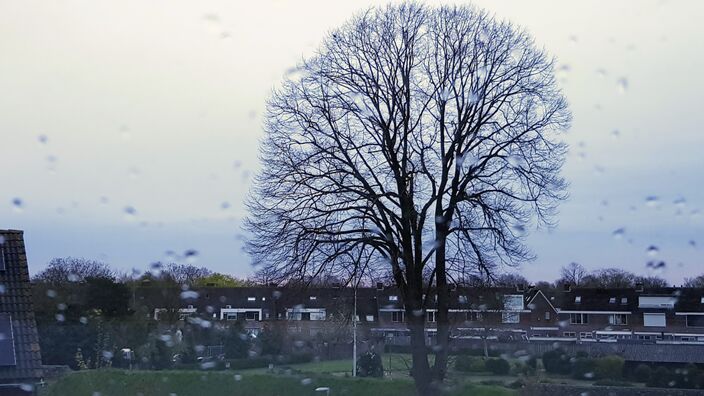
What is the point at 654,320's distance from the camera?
15.3 metres

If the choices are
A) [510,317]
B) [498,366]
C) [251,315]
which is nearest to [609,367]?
[498,366]

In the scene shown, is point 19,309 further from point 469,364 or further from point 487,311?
point 487,311

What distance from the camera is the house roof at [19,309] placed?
43.8ft

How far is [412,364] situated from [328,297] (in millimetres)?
2729

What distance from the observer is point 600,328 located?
1511cm

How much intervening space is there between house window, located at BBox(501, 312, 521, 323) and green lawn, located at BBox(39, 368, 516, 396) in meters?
1.57

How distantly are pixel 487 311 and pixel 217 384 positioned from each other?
198 inches

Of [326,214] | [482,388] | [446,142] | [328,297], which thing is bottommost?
[482,388]

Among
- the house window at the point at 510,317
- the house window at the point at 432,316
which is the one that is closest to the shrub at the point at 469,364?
the house window at the point at 510,317

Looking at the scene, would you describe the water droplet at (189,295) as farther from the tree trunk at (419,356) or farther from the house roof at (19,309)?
the tree trunk at (419,356)

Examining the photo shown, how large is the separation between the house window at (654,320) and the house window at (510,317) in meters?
2.27

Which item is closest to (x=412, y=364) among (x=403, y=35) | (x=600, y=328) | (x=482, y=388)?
(x=482, y=388)

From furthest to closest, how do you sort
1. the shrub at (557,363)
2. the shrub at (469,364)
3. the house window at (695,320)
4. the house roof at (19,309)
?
the house window at (695,320) < the shrub at (469,364) < the shrub at (557,363) < the house roof at (19,309)

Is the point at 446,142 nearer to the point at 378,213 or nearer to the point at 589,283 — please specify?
the point at 378,213
